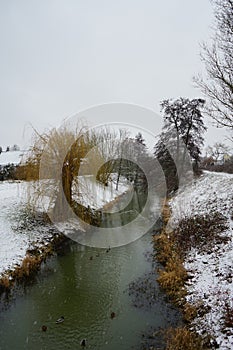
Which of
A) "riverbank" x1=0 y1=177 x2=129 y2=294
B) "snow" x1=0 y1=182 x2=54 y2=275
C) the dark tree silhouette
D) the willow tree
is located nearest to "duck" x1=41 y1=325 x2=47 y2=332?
"riverbank" x1=0 y1=177 x2=129 y2=294

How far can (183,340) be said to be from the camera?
5996 millimetres

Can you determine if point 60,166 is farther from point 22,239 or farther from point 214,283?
point 214,283

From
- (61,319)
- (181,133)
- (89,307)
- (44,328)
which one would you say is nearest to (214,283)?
(89,307)

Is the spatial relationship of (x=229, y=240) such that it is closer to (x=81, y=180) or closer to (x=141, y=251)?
(x=141, y=251)

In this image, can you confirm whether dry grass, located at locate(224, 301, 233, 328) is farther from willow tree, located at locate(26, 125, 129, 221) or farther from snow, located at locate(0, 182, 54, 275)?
willow tree, located at locate(26, 125, 129, 221)

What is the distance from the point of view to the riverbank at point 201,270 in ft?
20.4

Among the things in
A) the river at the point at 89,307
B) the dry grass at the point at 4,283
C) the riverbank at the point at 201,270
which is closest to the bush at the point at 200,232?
the riverbank at the point at 201,270

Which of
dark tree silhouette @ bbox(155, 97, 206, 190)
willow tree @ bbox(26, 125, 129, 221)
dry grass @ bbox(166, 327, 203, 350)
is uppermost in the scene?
dark tree silhouette @ bbox(155, 97, 206, 190)

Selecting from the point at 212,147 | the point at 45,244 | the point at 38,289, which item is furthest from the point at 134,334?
the point at 212,147

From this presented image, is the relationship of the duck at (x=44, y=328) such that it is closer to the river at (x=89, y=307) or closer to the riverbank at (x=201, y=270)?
the river at (x=89, y=307)

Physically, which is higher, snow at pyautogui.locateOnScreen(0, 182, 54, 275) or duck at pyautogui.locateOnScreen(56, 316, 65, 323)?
snow at pyautogui.locateOnScreen(0, 182, 54, 275)

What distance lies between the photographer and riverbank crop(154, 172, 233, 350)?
6207 mm

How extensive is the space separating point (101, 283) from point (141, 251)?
339cm

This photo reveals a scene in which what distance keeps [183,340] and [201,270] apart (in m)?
3.32
